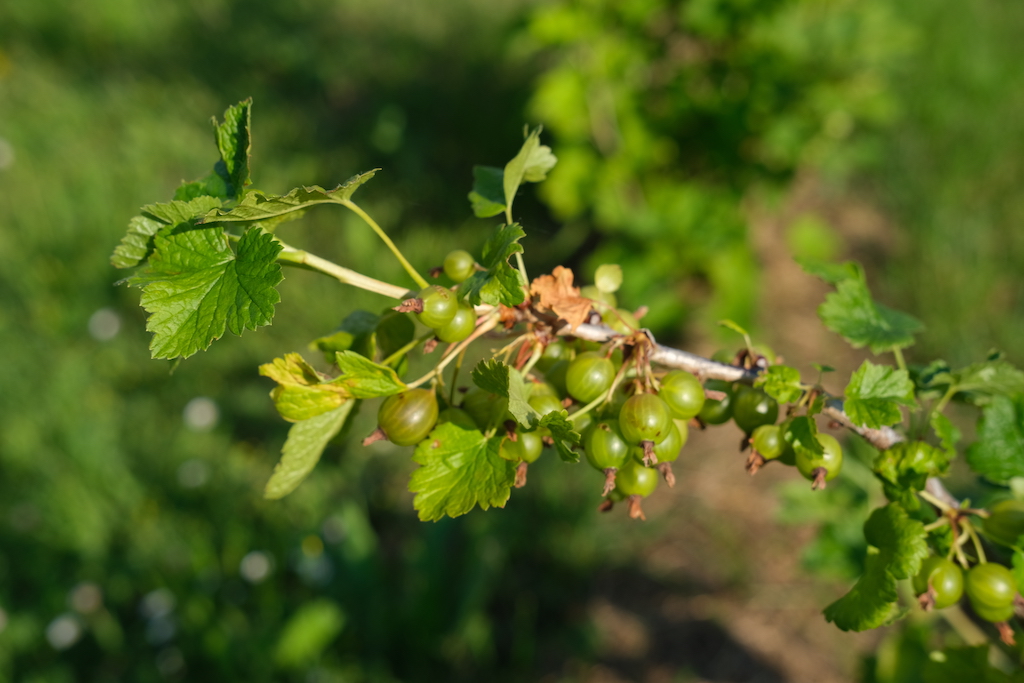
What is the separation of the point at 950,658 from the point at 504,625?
5.50 ft

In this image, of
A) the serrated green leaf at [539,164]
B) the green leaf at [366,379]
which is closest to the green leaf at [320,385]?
the green leaf at [366,379]

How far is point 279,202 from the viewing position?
2.30 feet

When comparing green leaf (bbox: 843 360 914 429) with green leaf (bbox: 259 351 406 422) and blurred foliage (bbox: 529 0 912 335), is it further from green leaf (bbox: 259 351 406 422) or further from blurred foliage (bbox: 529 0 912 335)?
blurred foliage (bbox: 529 0 912 335)

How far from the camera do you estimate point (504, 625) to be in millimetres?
2408

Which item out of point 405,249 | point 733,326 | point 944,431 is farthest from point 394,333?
point 405,249

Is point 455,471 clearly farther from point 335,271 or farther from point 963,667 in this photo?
point 963,667

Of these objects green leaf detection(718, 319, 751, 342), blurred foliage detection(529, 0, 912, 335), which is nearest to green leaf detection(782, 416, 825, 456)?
green leaf detection(718, 319, 751, 342)

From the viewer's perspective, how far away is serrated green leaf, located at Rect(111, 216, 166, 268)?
77cm

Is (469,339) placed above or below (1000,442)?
above

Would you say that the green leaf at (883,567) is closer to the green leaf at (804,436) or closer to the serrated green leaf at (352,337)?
the green leaf at (804,436)

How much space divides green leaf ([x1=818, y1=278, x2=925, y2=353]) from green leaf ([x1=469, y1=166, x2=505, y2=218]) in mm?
452

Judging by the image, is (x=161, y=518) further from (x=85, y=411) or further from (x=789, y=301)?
(x=789, y=301)

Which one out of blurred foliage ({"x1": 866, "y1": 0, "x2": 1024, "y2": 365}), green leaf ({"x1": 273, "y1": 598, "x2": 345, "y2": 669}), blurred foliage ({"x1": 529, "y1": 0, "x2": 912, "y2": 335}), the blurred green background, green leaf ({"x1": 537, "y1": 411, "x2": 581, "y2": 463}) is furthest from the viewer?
blurred foliage ({"x1": 866, "y1": 0, "x2": 1024, "y2": 365})

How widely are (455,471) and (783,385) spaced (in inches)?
14.7
